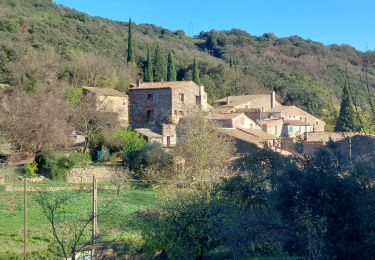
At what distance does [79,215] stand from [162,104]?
19680 millimetres

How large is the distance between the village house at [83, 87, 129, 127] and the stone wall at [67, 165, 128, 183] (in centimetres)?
543

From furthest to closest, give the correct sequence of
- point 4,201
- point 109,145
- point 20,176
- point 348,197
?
point 109,145 → point 20,176 → point 4,201 → point 348,197

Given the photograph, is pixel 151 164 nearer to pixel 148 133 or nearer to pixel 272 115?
pixel 148 133

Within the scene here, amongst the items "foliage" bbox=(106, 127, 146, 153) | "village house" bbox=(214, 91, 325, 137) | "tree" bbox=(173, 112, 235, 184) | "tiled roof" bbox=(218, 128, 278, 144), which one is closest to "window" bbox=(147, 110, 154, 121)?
"foliage" bbox=(106, 127, 146, 153)

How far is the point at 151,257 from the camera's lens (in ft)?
48.4

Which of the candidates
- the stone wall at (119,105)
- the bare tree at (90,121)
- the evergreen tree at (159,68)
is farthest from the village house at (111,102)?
the evergreen tree at (159,68)

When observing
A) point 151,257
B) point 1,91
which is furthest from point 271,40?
point 151,257

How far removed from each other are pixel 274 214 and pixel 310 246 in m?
2.11

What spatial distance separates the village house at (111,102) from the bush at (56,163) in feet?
19.1

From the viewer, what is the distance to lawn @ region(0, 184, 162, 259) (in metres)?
15.2

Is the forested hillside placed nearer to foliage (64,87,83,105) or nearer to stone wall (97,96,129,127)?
foliage (64,87,83,105)

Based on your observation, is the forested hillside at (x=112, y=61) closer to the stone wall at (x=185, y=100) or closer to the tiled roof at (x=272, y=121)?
the tiled roof at (x=272, y=121)

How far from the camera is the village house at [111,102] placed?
3469cm

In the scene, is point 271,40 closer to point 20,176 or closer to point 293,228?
point 20,176
